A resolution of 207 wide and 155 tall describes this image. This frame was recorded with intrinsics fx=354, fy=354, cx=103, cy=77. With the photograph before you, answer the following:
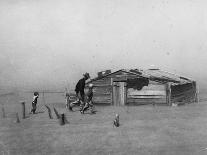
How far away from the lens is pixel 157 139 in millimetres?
15219

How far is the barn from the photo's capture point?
2648 cm

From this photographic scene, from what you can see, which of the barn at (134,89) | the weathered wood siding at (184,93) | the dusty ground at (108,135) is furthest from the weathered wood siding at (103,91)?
Answer: the dusty ground at (108,135)

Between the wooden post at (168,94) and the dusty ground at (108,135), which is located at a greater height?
the wooden post at (168,94)

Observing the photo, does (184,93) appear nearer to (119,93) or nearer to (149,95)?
(149,95)

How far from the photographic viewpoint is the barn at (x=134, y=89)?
2648 centimetres

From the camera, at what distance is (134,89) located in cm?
2691

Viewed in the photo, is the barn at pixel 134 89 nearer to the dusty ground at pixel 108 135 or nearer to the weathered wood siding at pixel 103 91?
the weathered wood siding at pixel 103 91

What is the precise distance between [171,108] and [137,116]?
451cm

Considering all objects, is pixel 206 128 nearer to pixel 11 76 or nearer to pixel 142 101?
pixel 142 101

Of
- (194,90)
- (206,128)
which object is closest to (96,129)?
(206,128)

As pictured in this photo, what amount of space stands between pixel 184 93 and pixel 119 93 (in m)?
5.94

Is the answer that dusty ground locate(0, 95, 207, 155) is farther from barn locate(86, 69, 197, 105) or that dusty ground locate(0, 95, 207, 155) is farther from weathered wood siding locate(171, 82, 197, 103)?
weathered wood siding locate(171, 82, 197, 103)

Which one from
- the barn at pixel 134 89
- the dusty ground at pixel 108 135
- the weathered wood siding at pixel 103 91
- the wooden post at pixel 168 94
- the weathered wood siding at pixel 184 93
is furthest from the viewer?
the weathered wood siding at pixel 103 91

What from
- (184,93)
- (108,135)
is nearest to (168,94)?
(184,93)
